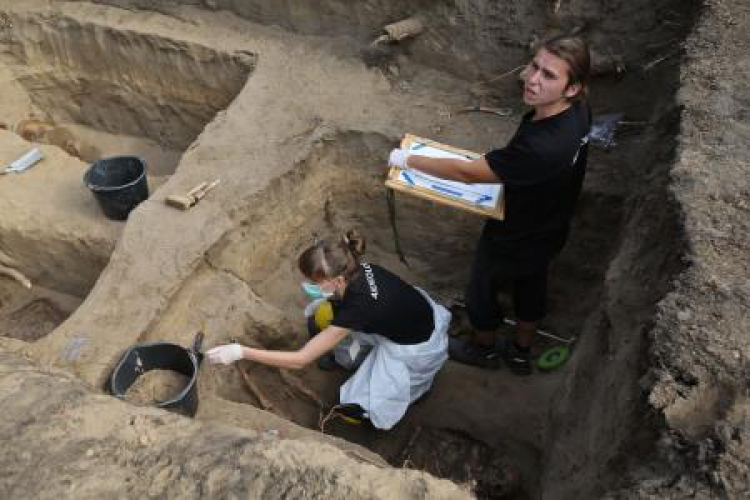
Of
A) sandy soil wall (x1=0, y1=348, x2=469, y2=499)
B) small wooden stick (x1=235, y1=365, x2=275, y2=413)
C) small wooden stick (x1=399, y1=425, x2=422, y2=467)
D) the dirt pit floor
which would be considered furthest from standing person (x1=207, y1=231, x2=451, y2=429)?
sandy soil wall (x1=0, y1=348, x2=469, y2=499)

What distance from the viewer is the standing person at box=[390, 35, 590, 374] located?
334 centimetres

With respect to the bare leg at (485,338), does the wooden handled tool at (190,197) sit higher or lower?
higher

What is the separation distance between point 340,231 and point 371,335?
56.5 inches

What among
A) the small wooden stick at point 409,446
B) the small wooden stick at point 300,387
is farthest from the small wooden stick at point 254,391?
the small wooden stick at point 409,446

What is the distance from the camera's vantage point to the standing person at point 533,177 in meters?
3.34

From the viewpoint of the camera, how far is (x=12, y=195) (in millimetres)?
5223

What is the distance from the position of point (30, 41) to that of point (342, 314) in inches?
177

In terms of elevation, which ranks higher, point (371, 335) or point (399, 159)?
point (399, 159)

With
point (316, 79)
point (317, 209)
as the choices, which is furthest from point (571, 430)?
point (316, 79)

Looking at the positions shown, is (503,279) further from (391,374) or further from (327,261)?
(327,261)

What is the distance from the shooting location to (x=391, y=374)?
13.1 feet

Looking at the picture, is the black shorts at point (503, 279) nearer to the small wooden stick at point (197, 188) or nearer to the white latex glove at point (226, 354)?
the white latex glove at point (226, 354)

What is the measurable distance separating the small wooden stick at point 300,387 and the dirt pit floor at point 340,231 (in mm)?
16

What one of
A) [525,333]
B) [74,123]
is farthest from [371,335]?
[74,123]
